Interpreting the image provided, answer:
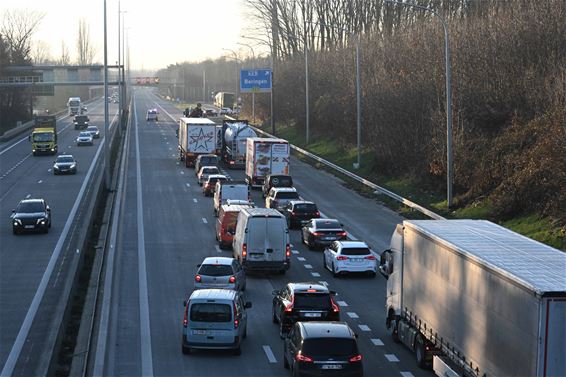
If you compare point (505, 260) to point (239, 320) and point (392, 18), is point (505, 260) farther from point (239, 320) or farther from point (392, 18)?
point (392, 18)

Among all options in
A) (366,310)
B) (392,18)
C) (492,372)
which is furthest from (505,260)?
(392,18)

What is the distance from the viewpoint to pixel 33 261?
3631 centimetres

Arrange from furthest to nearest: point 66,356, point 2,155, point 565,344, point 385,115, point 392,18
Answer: point 392,18 < point 2,155 < point 385,115 < point 66,356 < point 565,344

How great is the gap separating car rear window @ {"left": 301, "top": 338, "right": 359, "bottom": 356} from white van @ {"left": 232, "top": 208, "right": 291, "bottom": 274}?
13.3m

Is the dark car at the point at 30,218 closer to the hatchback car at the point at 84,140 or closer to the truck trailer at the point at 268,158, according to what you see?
the truck trailer at the point at 268,158

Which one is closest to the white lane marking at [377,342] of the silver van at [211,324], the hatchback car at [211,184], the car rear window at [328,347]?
the silver van at [211,324]

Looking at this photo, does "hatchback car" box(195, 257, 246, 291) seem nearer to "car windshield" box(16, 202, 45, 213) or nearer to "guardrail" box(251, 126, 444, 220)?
"guardrail" box(251, 126, 444, 220)

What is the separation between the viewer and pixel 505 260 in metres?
17.0

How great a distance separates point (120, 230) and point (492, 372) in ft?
96.1

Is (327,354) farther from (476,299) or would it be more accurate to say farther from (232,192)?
(232,192)

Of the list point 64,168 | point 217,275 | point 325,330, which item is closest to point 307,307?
point 325,330

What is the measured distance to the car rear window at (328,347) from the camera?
65.1 ft

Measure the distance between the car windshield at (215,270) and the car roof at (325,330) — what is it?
8324 millimetres

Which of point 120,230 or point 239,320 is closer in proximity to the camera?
point 239,320
